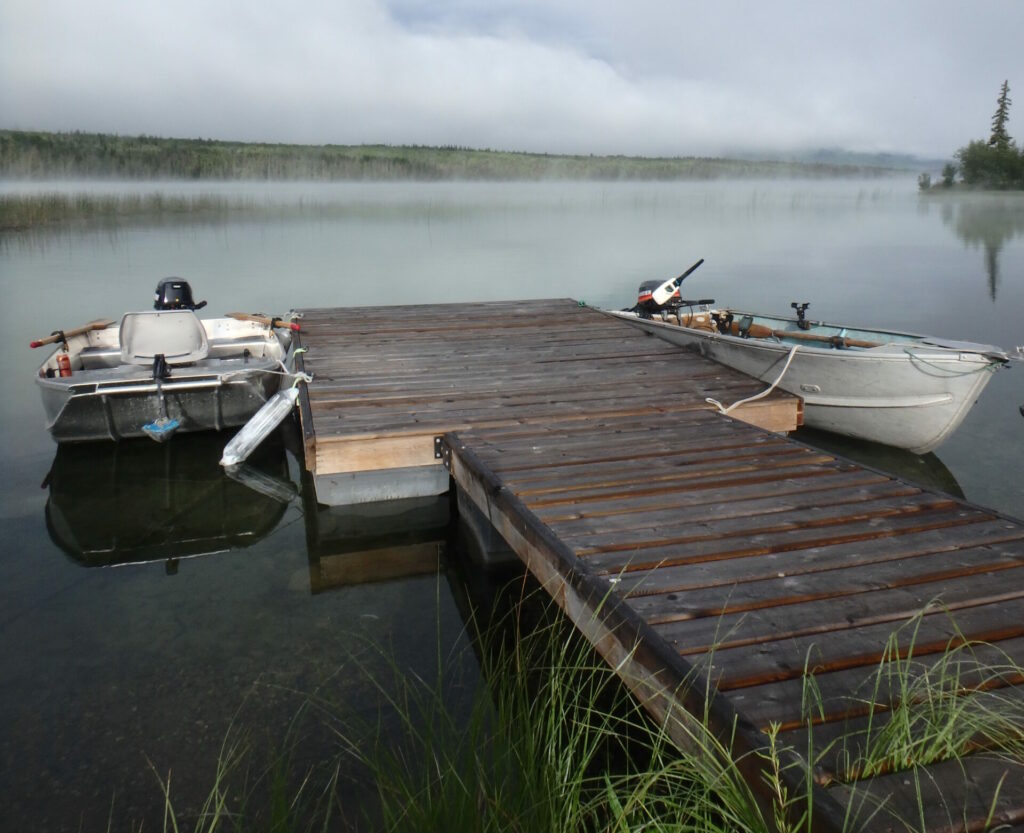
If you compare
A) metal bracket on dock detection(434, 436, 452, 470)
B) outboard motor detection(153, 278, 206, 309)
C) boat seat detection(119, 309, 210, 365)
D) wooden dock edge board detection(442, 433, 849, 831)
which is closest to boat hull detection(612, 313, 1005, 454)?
metal bracket on dock detection(434, 436, 452, 470)

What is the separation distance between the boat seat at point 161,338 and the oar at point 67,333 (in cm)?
61

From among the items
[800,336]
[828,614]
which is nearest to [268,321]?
[800,336]

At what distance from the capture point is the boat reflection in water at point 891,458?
5.84m

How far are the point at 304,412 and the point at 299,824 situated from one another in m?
2.93

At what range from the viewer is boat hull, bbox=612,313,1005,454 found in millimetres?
5535

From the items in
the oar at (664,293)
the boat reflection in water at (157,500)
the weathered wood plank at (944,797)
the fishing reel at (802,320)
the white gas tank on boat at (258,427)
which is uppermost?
the oar at (664,293)

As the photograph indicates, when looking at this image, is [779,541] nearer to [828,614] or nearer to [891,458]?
[828,614]

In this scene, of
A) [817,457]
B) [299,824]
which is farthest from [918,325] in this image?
[299,824]

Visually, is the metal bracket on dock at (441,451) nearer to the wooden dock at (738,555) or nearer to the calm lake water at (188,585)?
the wooden dock at (738,555)

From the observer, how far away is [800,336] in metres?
7.08

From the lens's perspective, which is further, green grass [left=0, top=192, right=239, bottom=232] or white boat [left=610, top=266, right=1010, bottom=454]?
green grass [left=0, top=192, right=239, bottom=232]

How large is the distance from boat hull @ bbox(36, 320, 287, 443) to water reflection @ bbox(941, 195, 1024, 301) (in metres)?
13.4

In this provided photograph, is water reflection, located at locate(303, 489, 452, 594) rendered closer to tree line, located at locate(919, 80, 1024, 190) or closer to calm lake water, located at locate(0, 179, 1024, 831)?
calm lake water, located at locate(0, 179, 1024, 831)

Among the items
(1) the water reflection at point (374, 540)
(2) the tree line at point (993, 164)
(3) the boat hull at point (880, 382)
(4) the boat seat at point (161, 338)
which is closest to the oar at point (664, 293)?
(3) the boat hull at point (880, 382)
